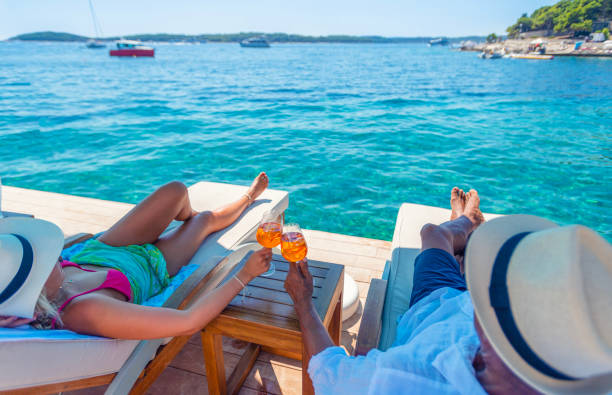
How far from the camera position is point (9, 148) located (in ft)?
25.1

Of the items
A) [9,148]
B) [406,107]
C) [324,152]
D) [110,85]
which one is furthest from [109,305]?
[110,85]

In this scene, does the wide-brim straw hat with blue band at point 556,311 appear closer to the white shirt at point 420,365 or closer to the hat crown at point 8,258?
the white shirt at point 420,365

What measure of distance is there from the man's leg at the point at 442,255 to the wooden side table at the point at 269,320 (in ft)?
1.32

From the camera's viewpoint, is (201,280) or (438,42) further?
(438,42)

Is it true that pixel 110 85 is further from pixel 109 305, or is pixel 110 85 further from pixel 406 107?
pixel 109 305

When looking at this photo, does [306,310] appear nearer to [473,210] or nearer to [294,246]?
[294,246]

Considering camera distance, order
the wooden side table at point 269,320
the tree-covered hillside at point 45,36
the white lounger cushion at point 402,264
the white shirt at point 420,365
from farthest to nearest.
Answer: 1. the tree-covered hillside at point 45,36
2. the white lounger cushion at point 402,264
3. the wooden side table at point 269,320
4. the white shirt at point 420,365

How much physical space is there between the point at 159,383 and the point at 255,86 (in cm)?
1662

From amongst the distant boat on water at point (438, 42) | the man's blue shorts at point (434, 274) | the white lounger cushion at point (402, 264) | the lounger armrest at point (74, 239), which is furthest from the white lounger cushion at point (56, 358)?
the distant boat on water at point (438, 42)

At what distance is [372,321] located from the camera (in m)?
1.53

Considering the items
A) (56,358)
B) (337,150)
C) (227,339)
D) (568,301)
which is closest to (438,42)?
(337,150)

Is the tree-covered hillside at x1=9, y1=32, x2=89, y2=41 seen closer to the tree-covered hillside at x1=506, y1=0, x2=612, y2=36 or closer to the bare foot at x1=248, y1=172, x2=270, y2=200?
the tree-covered hillside at x1=506, y1=0, x2=612, y2=36

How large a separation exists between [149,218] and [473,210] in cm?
219

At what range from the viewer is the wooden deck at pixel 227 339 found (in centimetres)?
183
